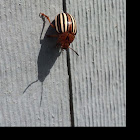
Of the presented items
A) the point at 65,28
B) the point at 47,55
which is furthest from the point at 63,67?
the point at 65,28

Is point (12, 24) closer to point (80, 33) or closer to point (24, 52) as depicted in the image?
point (24, 52)

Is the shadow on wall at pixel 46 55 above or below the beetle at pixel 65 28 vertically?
below

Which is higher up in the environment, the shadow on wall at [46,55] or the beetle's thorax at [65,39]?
the beetle's thorax at [65,39]

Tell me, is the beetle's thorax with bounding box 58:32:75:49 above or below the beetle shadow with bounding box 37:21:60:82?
above

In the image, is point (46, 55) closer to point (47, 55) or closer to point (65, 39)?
point (47, 55)

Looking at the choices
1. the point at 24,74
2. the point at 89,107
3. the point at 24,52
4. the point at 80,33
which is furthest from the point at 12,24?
the point at 89,107
